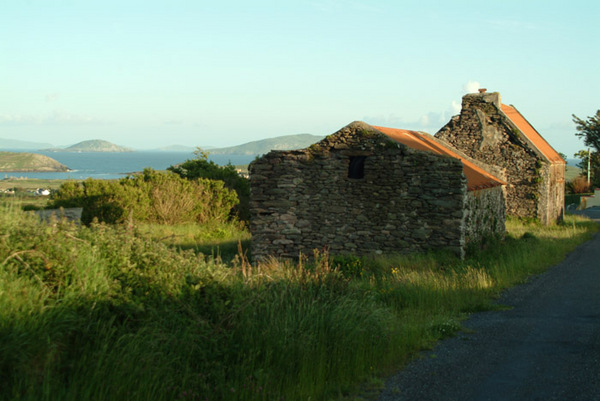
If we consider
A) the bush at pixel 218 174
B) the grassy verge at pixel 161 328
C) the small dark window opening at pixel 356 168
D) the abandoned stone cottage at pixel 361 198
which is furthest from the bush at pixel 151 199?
the grassy verge at pixel 161 328

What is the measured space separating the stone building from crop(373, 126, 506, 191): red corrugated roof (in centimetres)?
486

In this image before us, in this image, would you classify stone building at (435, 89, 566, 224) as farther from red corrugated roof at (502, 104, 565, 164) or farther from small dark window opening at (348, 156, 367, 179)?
small dark window opening at (348, 156, 367, 179)

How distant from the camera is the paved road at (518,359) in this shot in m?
6.38

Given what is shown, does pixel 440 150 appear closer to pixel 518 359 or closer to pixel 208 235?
pixel 208 235

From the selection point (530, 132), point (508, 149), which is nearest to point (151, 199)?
point (508, 149)

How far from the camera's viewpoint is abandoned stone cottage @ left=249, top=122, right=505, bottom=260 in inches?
650

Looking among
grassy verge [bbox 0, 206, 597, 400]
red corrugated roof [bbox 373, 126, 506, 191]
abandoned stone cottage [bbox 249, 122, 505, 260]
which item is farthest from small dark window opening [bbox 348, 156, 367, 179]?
grassy verge [bbox 0, 206, 597, 400]

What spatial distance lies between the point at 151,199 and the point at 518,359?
23024mm

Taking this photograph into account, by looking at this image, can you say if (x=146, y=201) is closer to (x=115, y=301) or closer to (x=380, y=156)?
(x=380, y=156)

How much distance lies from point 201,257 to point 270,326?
4.13 feet

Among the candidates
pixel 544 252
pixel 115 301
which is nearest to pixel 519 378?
pixel 115 301

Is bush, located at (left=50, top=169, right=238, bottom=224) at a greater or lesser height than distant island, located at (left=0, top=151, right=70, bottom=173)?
lesser

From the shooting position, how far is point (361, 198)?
56.5 feet

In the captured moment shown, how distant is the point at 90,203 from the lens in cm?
2628
